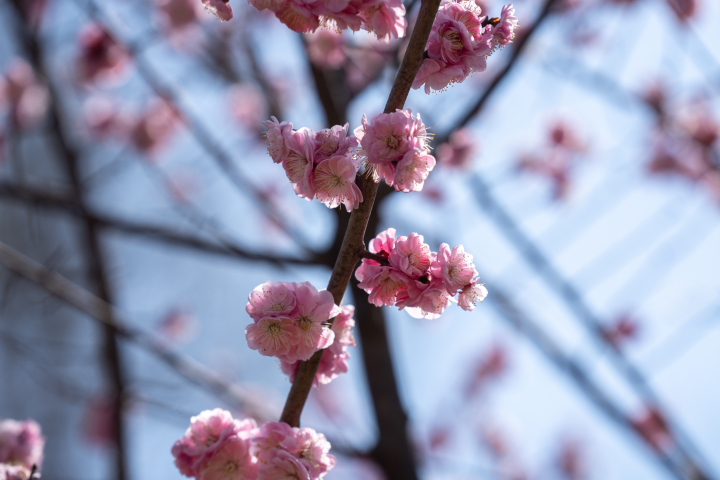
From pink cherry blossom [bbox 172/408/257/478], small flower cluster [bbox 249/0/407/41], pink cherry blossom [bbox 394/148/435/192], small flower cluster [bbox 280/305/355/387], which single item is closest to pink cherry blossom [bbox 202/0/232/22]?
small flower cluster [bbox 249/0/407/41]

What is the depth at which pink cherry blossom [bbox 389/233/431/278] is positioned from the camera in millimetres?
1046

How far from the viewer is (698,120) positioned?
15.8 ft

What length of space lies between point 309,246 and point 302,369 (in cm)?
160

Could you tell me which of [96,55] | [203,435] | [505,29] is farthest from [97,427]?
[505,29]

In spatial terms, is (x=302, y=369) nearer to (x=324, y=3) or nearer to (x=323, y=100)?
(x=324, y=3)

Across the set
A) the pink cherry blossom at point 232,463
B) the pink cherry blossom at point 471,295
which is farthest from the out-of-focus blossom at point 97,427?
the pink cherry blossom at point 471,295

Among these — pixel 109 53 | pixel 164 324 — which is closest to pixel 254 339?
pixel 109 53

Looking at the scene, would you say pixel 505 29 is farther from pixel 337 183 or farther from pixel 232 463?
pixel 232 463

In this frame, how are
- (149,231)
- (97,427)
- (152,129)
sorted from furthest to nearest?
1. (152,129)
2. (97,427)
3. (149,231)

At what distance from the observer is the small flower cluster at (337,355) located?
121 centimetres

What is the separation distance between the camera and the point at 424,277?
3.49 feet

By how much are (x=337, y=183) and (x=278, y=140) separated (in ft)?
0.52

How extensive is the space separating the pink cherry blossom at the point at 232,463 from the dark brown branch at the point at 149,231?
4.54 feet

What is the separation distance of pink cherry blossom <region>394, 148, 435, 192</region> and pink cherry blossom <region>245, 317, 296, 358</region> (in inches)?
15.8
